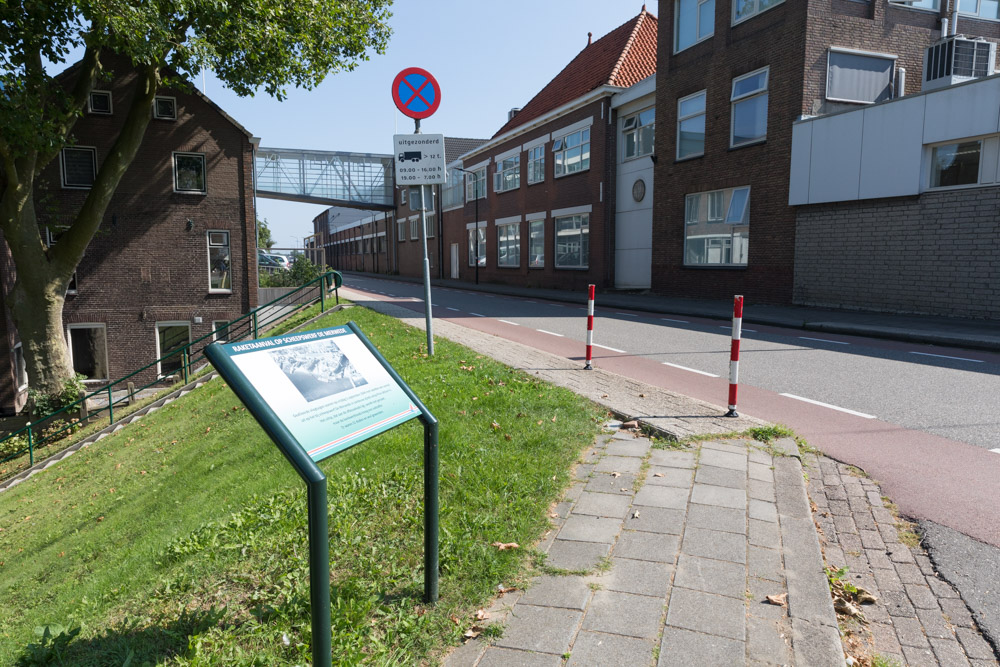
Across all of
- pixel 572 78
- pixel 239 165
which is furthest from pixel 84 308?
pixel 572 78

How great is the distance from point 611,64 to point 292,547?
2693cm

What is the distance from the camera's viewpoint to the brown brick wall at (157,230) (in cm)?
2327

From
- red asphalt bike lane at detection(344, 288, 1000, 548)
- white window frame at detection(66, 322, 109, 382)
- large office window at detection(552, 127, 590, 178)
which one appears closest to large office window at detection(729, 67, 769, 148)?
large office window at detection(552, 127, 590, 178)

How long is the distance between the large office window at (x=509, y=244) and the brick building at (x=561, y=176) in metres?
0.05

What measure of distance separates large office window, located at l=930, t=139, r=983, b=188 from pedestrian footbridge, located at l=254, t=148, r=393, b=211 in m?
38.4

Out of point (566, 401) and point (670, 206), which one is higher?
point (670, 206)

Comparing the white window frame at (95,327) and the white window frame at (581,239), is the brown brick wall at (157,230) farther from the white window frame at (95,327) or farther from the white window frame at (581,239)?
the white window frame at (581,239)

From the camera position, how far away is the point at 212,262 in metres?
24.9

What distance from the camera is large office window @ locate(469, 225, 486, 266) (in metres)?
37.4

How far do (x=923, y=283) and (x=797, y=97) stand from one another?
241 inches

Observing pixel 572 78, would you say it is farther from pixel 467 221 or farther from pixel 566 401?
pixel 566 401

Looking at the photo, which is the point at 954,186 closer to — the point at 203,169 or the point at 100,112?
the point at 203,169

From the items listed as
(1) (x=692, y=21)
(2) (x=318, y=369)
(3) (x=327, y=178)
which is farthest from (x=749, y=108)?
(3) (x=327, y=178)

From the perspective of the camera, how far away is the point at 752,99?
19.1m
